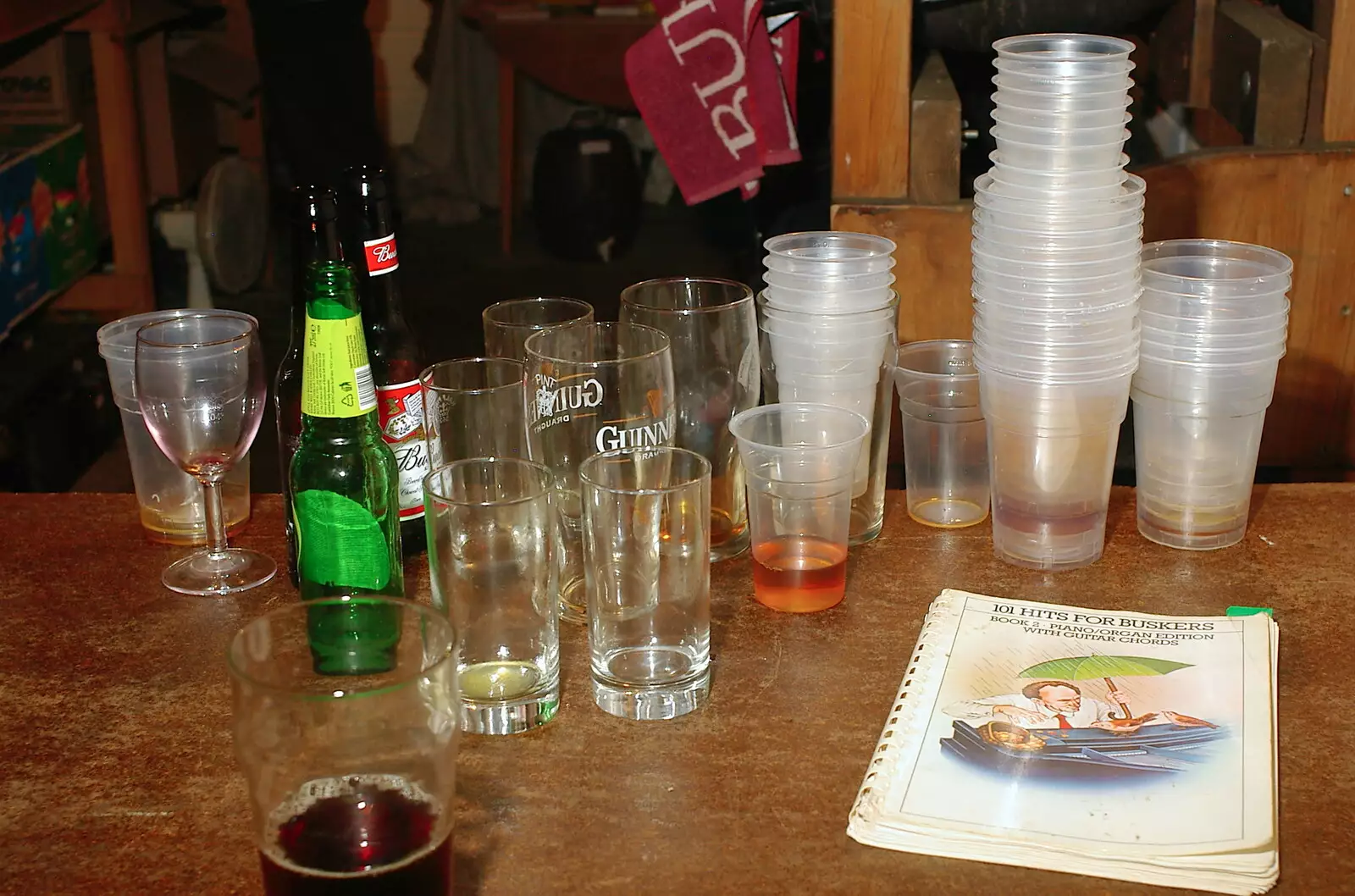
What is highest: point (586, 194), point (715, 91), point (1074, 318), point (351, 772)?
point (715, 91)

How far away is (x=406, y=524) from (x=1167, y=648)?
0.58 metres

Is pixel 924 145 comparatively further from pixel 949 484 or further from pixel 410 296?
pixel 410 296

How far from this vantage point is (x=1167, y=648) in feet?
3.14

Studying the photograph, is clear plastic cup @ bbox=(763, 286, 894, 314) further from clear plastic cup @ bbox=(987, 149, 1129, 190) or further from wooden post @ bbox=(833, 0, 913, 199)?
wooden post @ bbox=(833, 0, 913, 199)

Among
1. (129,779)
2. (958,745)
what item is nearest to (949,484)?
(958,745)

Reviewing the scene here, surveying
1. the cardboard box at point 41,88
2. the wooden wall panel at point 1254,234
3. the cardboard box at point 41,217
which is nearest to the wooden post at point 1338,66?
the wooden wall panel at point 1254,234

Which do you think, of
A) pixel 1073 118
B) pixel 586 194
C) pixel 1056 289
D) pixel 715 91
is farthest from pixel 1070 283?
pixel 586 194

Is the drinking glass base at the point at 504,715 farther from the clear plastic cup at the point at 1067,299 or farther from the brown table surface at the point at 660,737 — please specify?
the clear plastic cup at the point at 1067,299

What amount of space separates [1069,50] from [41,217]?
7.59 ft

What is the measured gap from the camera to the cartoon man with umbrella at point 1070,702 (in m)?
0.86

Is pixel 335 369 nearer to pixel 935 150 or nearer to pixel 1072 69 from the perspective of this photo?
pixel 1072 69

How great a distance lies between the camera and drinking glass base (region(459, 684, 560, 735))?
0.87 m

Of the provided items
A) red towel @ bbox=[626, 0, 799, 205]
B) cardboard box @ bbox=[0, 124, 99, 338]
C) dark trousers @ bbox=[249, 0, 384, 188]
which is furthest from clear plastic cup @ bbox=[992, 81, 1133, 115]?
dark trousers @ bbox=[249, 0, 384, 188]

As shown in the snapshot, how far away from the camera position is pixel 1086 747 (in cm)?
83
